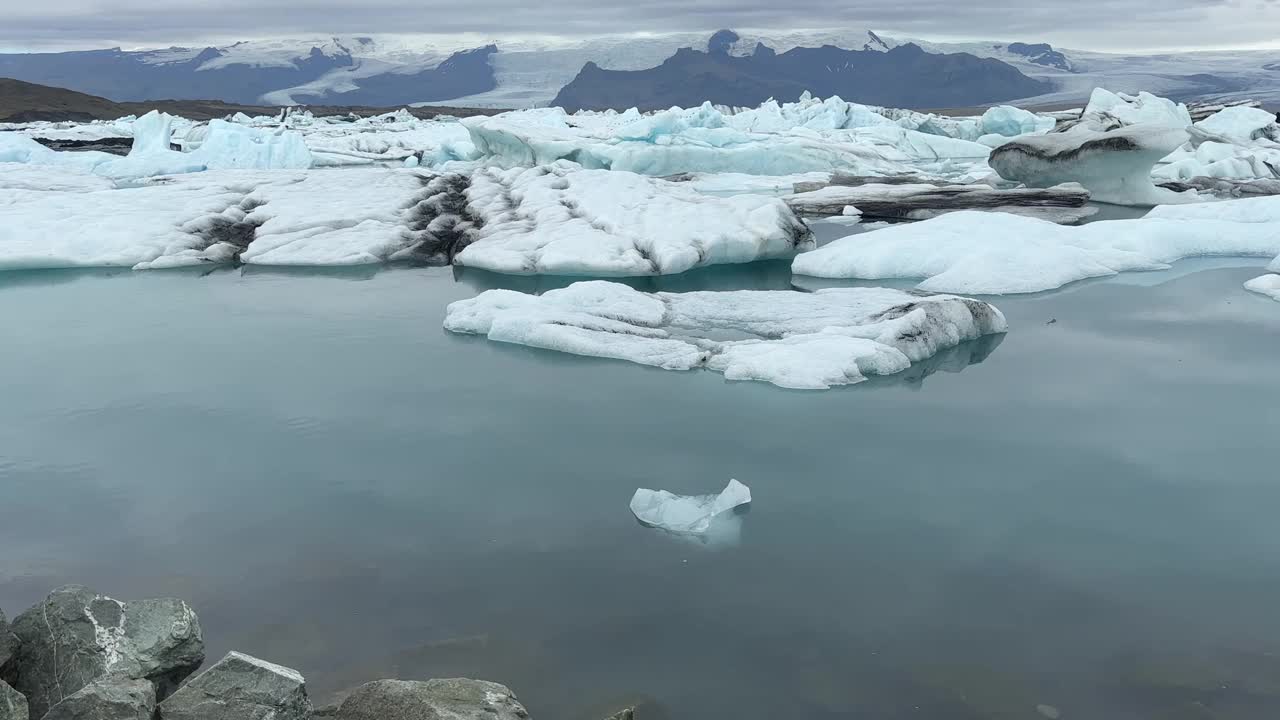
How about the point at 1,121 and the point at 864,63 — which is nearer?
the point at 1,121

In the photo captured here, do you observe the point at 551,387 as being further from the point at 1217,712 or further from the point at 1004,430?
the point at 1217,712

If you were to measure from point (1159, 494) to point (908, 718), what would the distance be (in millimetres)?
2408

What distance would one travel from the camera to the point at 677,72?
167 metres

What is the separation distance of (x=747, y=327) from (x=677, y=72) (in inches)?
6551

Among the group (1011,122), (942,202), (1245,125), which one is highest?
(942,202)

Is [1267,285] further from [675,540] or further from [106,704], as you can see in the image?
[106,704]

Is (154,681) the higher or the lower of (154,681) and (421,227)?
the higher

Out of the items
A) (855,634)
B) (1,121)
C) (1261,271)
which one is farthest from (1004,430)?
(1,121)

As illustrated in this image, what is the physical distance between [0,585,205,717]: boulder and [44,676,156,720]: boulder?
16.0 inches

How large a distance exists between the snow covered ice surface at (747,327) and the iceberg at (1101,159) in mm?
8737

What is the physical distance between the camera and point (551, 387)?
22.1 ft

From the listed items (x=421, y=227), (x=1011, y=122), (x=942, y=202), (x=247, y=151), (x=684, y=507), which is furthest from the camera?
(x=1011, y=122)

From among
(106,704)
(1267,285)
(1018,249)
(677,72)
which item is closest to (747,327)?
(1018,249)

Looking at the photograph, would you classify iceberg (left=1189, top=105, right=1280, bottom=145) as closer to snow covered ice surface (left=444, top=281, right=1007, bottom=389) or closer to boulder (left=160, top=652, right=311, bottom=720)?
snow covered ice surface (left=444, top=281, right=1007, bottom=389)
